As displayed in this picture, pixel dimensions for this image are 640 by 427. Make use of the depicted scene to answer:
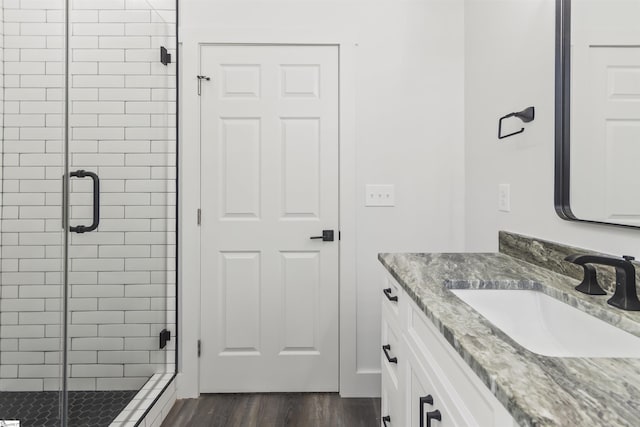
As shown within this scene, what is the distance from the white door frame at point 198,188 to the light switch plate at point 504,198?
31.1 inches

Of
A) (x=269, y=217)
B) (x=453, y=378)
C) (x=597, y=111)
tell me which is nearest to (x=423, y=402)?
(x=453, y=378)

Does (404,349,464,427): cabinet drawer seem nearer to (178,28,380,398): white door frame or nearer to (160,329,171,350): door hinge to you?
(178,28,380,398): white door frame

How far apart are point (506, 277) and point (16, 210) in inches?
71.9

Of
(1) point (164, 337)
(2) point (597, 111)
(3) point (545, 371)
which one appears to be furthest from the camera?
(1) point (164, 337)

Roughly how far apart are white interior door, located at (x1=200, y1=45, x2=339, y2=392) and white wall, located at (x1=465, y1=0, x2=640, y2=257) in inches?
31.5

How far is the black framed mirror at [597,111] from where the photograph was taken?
3.55 ft

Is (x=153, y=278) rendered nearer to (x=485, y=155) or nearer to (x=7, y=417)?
(x=7, y=417)

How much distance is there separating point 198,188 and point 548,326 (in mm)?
1873

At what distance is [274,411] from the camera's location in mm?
2115

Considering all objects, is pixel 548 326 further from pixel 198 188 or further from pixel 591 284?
pixel 198 188

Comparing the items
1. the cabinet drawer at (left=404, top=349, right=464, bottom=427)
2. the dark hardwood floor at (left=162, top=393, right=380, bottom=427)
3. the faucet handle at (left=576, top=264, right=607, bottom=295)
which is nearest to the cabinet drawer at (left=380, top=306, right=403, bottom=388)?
the cabinet drawer at (left=404, top=349, right=464, bottom=427)

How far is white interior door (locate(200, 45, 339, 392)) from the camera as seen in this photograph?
2281 mm

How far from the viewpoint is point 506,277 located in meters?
1.25

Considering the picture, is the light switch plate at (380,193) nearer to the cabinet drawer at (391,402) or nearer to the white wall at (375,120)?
the white wall at (375,120)
